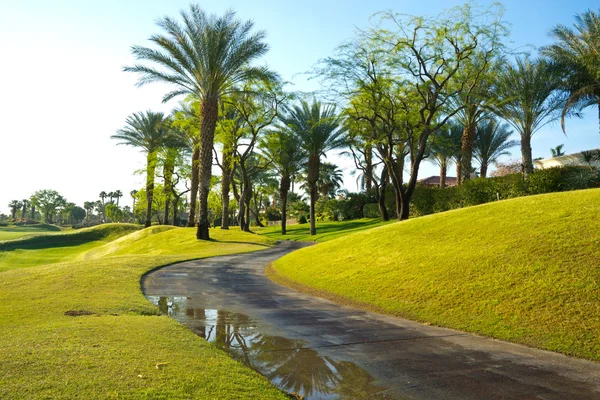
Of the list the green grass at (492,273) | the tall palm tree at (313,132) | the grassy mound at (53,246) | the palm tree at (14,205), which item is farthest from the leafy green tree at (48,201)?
the green grass at (492,273)

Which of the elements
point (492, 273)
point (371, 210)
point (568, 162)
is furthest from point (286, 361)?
point (371, 210)

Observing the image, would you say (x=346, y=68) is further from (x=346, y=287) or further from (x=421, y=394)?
(x=421, y=394)

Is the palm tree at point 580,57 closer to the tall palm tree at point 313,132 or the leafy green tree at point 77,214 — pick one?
the tall palm tree at point 313,132

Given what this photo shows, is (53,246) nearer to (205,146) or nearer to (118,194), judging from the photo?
(205,146)

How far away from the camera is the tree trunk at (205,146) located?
1118 inches

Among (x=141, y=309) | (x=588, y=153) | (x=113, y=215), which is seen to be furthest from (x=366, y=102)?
(x=113, y=215)

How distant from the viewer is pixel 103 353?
5066 millimetres

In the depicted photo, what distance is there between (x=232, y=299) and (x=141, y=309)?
2748 mm

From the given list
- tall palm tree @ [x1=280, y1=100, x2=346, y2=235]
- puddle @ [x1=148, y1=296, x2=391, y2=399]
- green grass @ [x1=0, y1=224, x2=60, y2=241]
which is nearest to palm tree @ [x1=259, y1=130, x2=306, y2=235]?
tall palm tree @ [x1=280, y1=100, x2=346, y2=235]

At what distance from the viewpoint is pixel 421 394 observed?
4.75 meters

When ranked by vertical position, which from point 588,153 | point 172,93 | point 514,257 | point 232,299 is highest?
point 172,93

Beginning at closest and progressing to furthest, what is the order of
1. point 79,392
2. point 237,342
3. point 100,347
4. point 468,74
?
point 79,392 → point 100,347 → point 237,342 → point 468,74

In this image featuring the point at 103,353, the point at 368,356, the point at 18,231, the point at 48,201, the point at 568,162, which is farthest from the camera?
the point at 48,201

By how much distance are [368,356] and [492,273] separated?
4.75m
